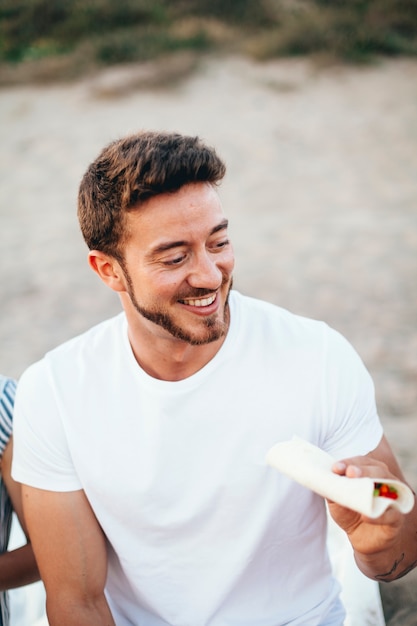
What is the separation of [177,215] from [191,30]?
48.4 feet

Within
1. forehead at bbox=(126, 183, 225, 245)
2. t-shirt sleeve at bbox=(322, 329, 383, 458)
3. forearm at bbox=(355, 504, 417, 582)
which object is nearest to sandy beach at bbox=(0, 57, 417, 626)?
forearm at bbox=(355, 504, 417, 582)

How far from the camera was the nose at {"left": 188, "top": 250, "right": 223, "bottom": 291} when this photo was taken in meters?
2.20

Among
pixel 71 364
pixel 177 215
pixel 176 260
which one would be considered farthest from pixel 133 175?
pixel 71 364

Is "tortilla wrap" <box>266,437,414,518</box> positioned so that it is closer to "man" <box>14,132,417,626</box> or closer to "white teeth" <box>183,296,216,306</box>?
"man" <box>14,132,417,626</box>

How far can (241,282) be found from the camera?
300 inches

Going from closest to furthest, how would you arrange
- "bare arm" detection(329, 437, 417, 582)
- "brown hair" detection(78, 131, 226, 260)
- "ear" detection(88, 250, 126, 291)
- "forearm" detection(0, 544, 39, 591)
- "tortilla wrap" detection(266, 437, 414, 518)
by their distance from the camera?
"tortilla wrap" detection(266, 437, 414, 518), "bare arm" detection(329, 437, 417, 582), "brown hair" detection(78, 131, 226, 260), "ear" detection(88, 250, 126, 291), "forearm" detection(0, 544, 39, 591)

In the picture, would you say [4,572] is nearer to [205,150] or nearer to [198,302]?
[198,302]

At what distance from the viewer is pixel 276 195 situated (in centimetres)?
998

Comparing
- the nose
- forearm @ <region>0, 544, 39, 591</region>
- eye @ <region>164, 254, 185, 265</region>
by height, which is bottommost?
forearm @ <region>0, 544, 39, 591</region>

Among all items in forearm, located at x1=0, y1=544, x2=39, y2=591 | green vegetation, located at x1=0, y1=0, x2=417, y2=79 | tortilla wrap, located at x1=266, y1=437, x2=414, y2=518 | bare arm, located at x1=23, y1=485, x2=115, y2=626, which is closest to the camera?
tortilla wrap, located at x1=266, y1=437, x2=414, y2=518

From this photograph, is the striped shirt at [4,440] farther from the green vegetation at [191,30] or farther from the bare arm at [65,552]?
the green vegetation at [191,30]

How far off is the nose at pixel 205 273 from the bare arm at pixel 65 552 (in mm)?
785

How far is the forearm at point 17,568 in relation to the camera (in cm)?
255

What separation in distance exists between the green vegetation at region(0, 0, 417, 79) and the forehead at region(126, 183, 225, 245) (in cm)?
1292
